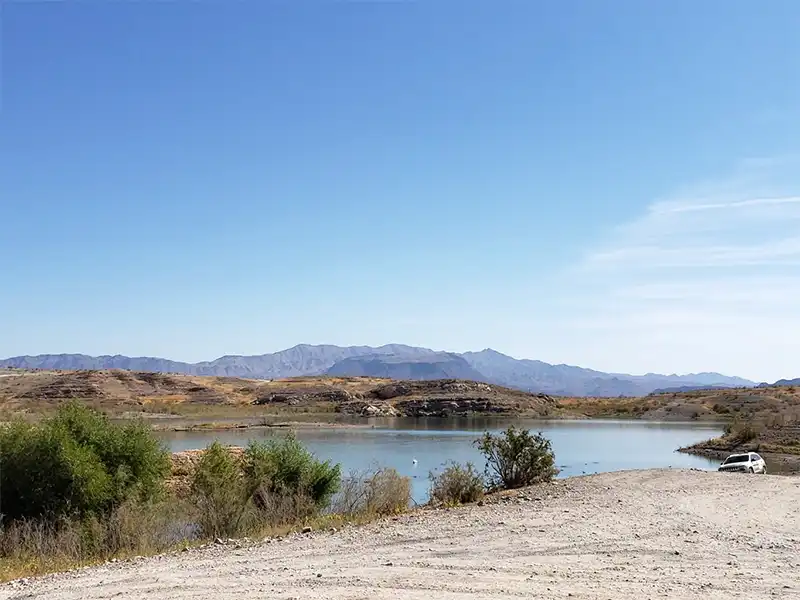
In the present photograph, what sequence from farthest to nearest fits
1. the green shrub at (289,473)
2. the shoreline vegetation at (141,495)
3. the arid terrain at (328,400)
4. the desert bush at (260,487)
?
1. the arid terrain at (328,400)
2. the green shrub at (289,473)
3. the desert bush at (260,487)
4. the shoreline vegetation at (141,495)

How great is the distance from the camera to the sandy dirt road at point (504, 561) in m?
9.27

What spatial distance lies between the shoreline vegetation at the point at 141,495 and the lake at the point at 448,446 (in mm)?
6264

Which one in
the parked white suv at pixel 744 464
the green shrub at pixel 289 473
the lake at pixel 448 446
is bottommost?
the lake at pixel 448 446

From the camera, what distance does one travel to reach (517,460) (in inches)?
819

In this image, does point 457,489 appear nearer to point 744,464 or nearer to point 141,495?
point 141,495

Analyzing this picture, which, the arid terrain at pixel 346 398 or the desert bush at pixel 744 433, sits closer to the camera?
the desert bush at pixel 744 433

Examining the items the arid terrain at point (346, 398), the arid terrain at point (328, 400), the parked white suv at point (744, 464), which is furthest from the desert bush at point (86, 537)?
the arid terrain at point (346, 398)

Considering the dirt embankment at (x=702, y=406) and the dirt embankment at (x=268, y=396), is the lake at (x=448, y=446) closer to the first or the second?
the dirt embankment at (x=702, y=406)

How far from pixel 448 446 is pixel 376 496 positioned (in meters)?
33.6

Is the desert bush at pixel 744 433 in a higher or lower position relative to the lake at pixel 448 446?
higher

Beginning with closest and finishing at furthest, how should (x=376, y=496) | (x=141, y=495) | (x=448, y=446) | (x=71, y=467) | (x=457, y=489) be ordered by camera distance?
(x=71, y=467) → (x=376, y=496) → (x=141, y=495) → (x=457, y=489) → (x=448, y=446)

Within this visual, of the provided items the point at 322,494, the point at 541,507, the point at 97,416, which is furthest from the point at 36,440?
the point at 541,507

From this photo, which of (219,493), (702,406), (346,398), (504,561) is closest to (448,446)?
(219,493)

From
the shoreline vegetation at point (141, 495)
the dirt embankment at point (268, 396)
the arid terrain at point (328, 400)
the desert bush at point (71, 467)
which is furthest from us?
the dirt embankment at point (268, 396)
